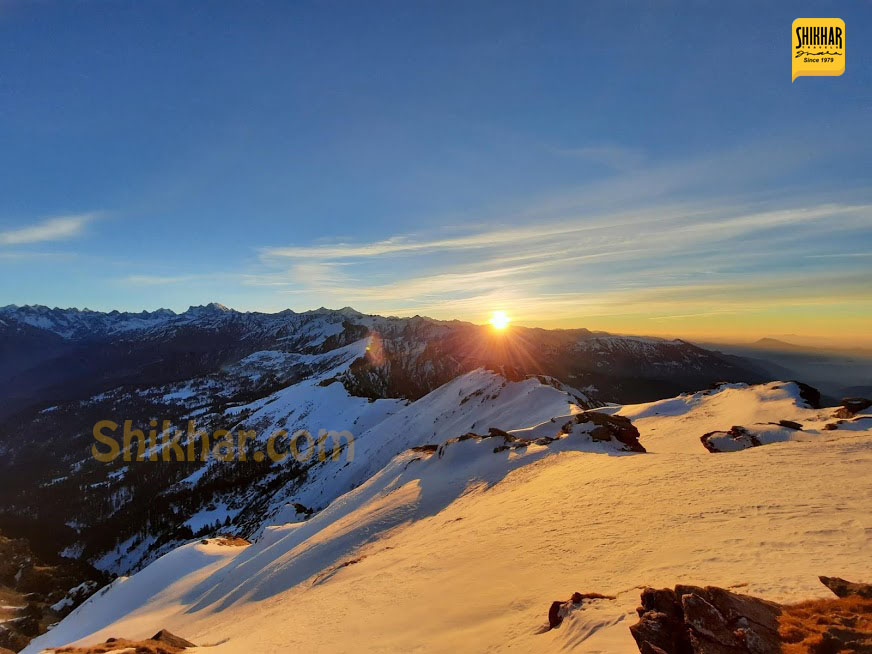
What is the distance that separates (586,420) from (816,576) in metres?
33.1

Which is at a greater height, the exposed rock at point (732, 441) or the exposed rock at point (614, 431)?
the exposed rock at point (732, 441)

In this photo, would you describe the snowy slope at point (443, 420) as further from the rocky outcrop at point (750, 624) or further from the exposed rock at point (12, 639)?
the rocky outcrop at point (750, 624)

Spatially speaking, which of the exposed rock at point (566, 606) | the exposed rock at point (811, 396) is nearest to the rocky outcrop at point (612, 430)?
the exposed rock at point (566, 606)

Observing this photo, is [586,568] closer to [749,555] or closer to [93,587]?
[749,555]

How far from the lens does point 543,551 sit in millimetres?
19828

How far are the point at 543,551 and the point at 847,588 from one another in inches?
451

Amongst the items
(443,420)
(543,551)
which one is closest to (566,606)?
(543,551)

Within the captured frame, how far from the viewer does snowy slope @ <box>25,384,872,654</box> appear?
13766 mm

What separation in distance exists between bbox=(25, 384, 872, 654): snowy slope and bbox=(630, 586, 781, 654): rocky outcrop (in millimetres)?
1050

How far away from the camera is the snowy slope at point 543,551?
45.2 ft

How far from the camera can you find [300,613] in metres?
23.3

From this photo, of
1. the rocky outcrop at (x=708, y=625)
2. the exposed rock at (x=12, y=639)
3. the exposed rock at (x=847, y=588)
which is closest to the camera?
the rocky outcrop at (x=708, y=625)

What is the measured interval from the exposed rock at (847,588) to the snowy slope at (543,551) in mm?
297

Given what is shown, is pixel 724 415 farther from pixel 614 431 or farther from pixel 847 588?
pixel 847 588
